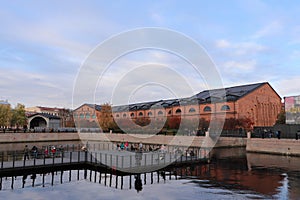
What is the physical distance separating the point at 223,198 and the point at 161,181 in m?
6.25

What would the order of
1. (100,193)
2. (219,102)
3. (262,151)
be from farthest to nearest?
(219,102) → (262,151) → (100,193)

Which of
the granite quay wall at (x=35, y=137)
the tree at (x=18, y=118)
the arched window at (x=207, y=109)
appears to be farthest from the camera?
the tree at (x=18, y=118)

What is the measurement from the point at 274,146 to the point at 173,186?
25.7 meters

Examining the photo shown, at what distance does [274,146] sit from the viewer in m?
40.1

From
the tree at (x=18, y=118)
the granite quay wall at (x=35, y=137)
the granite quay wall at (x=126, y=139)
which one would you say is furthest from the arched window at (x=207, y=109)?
the tree at (x=18, y=118)

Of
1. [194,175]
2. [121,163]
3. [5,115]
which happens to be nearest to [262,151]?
[194,175]

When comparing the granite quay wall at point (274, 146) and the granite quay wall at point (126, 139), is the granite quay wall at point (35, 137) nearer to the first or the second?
the granite quay wall at point (126, 139)

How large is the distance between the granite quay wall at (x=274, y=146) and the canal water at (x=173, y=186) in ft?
41.0

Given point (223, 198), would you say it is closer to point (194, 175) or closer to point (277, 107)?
point (194, 175)

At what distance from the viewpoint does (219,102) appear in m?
75.6

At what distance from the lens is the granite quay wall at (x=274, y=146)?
37562 millimetres

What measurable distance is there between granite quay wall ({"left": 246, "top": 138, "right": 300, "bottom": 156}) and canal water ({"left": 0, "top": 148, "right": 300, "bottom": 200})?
1251 cm

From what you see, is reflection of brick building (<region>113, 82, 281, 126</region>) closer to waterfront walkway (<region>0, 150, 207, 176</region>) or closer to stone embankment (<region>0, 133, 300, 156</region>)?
stone embankment (<region>0, 133, 300, 156</region>)

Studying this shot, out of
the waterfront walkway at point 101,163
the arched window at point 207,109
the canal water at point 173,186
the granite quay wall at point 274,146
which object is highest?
the arched window at point 207,109
